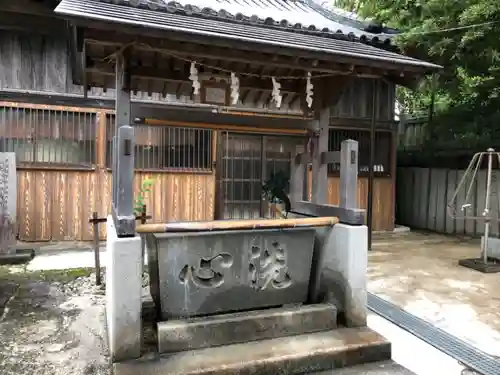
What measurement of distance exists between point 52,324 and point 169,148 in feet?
14.7

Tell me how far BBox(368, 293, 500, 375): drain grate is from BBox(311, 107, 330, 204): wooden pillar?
148cm

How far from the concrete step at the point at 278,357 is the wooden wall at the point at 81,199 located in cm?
484

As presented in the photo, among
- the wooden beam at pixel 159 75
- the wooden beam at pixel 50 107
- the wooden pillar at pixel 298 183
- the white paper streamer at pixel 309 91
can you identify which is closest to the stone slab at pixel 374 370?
the wooden pillar at pixel 298 183

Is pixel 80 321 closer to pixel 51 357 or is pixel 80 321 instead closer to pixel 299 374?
pixel 51 357

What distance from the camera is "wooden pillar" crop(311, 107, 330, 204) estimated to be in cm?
468

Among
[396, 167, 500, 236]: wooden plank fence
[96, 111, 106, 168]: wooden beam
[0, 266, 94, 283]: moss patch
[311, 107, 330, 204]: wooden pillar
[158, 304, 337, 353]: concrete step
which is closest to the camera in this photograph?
[158, 304, 337, 353]: concrete step

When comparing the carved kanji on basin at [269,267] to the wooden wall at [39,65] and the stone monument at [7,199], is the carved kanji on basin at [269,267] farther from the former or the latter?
the stone monument at [7,199]

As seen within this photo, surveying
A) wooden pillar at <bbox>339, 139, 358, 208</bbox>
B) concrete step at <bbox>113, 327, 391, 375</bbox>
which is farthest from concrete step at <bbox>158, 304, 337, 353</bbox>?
wooden pillar at <bbox>339, 139, 358, 208</bbox>

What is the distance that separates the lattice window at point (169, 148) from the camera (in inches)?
307

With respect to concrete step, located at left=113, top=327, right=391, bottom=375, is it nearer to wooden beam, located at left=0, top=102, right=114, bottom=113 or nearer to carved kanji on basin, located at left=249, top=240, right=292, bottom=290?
carved kanji on basin, located at left=249, top=240, right=292, bottom=290

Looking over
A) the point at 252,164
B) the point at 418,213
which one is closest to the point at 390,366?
the point at 252,164

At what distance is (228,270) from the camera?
150 inches

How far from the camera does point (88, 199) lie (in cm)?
764

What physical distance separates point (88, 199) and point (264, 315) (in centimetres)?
513
